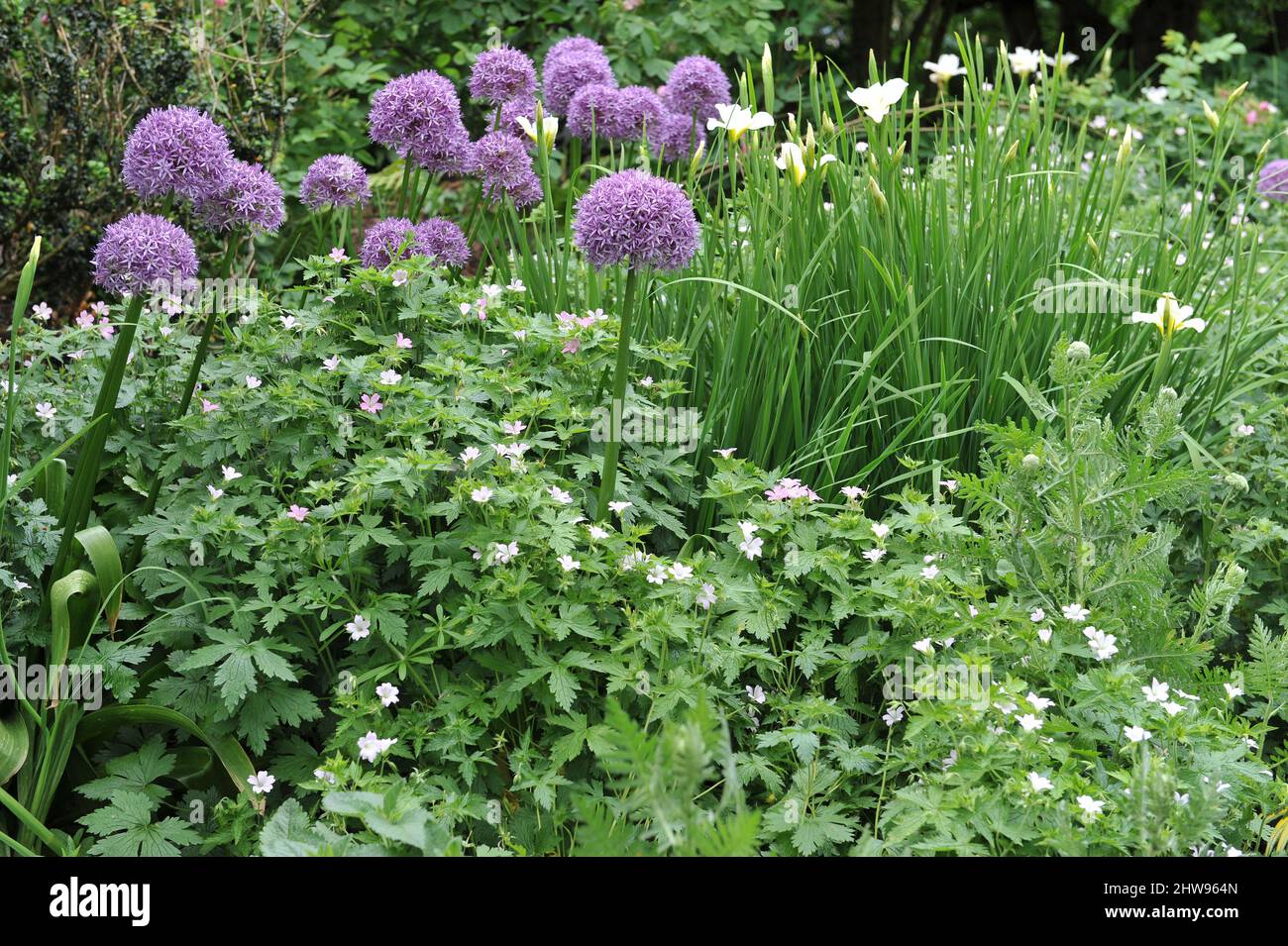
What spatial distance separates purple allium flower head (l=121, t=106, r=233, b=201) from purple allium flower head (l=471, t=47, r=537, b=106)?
1.10 meters

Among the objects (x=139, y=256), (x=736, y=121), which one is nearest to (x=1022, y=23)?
(x=736, y=121)

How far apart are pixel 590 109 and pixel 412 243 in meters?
0.84

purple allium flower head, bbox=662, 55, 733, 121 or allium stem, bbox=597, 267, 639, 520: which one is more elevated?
purple allium flower head, bbox=662, 55, 733, 121

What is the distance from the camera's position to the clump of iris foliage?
88.1 inches

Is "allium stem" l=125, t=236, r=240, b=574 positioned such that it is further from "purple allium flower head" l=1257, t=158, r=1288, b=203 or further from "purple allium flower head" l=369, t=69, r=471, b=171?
"purple allium flower head" l=1257, t=158, r=1288, b=203

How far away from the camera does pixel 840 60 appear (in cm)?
954

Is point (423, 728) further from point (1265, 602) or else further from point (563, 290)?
point (1265, 602)

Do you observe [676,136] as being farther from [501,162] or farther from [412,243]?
[412,243]

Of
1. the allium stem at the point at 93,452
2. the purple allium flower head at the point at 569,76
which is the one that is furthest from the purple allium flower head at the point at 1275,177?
the allium stem at the point at 93,452

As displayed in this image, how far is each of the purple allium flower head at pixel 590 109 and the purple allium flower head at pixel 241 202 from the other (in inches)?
45.9

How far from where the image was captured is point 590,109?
12.0ft

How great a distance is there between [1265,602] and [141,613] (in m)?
3.01

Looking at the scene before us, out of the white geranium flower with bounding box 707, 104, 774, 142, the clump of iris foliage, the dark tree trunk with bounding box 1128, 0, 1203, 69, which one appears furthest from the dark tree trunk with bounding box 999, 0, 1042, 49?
the white geranium flower with bounding box 707, 104, 774, 142
